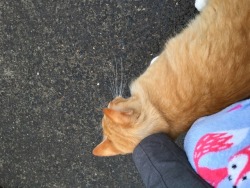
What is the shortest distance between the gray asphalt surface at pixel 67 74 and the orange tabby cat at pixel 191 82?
267 millimetres

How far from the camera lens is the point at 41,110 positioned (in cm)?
160

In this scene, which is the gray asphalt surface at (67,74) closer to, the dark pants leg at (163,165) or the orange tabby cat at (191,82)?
the orange tabby cat at (191,82)

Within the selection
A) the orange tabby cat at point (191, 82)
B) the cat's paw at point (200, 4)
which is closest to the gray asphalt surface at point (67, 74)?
the cat's paw at point (200, 4)

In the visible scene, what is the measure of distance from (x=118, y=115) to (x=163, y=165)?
0.66ft

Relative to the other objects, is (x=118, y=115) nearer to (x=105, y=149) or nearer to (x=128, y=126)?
(x=128, y=126)

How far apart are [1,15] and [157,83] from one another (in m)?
0.73

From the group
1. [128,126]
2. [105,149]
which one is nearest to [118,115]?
[128,126]

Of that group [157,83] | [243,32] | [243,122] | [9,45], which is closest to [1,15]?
[9,45]

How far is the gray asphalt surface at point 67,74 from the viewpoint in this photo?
1487 mm

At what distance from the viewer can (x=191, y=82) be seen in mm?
1119

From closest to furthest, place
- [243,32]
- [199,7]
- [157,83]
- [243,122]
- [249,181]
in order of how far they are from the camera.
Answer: [249,181] → [243,122] → [243,32] → [157,83] → [199,7]

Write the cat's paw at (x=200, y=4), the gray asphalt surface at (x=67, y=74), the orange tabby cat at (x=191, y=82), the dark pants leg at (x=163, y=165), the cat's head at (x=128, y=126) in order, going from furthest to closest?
the gray asphalt surface at (x=67, y=74)
the cat's paw at (x=200, y=4)
the cat's head at (x=128, y=126)
the orange tabby cat at (x=191, y=82)
the dark pants leg at (x=163, y=165)

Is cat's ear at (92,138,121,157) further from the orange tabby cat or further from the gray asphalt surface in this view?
the gray asphalt surface

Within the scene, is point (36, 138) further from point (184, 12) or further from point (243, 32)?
point (243, 32)
